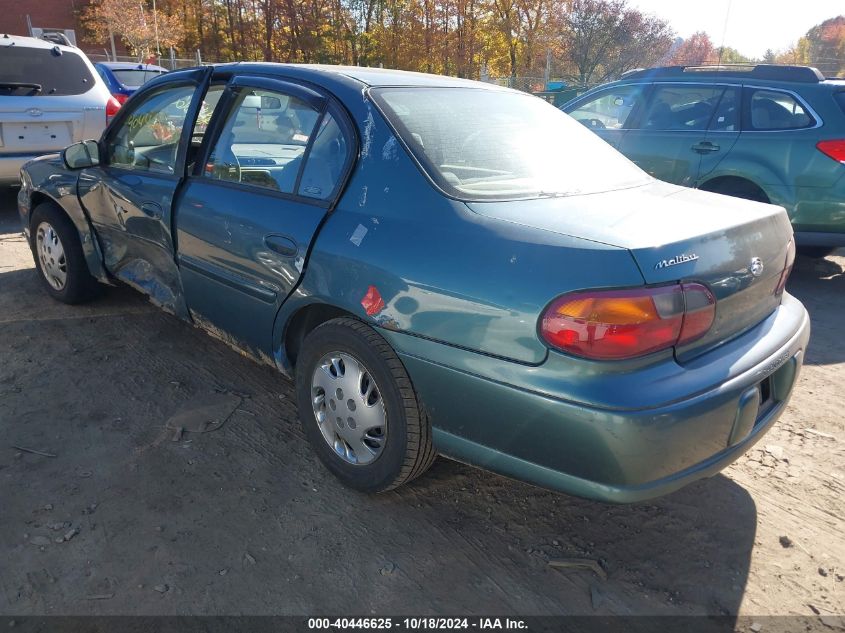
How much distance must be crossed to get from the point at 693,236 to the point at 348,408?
4.59ft

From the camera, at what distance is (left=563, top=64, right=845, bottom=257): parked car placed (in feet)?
17.3

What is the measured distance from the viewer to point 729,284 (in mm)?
2139

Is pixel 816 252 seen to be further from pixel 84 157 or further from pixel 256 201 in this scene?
pixel 84 157

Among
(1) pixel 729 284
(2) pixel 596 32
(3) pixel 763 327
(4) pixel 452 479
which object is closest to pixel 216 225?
(4) pixel 452 479

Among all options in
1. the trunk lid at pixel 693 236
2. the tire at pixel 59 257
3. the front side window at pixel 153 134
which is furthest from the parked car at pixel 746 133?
the tire at pixel 59 257

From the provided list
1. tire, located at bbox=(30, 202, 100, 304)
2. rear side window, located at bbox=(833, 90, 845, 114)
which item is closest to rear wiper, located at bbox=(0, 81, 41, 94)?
tire, located at bbox=(30, 202, 100, 304)

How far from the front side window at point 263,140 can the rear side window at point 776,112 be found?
453 cm

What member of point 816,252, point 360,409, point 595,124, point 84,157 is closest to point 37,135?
point 84,157

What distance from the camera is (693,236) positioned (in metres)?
2.05

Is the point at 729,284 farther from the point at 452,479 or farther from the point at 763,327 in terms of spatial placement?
the point at 452,479

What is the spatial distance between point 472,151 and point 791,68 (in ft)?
14.9

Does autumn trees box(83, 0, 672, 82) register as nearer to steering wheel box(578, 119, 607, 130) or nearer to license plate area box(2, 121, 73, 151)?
steering wheel box(578, 119, 607, 130)

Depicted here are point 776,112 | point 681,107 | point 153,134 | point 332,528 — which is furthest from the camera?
point 681,107

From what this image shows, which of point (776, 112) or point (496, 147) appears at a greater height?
point (776, 112)
